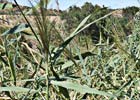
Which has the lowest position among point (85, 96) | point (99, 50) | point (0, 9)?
point (85, 96)

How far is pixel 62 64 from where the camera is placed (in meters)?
1.33

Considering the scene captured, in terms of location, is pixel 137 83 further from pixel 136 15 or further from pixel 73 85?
pixel 136 15

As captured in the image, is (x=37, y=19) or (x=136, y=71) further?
(x=136, y=71)

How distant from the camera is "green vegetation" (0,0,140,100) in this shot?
875 mm

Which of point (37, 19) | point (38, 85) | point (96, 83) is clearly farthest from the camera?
point (96, 83)

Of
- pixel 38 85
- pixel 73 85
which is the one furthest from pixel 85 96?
pixel 73 85

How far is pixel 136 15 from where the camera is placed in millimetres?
2957

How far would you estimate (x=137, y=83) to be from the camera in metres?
1.31

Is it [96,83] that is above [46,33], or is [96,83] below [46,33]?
below

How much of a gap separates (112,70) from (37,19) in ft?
3.20

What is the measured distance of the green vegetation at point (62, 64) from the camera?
0.88 metres

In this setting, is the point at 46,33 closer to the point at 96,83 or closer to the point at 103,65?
the point at 96,83

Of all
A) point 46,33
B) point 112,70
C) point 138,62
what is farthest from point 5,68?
point 46,33

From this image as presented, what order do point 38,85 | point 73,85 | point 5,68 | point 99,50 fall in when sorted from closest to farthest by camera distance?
point 73,85, point 38,85, point 5,68, point 99,50
